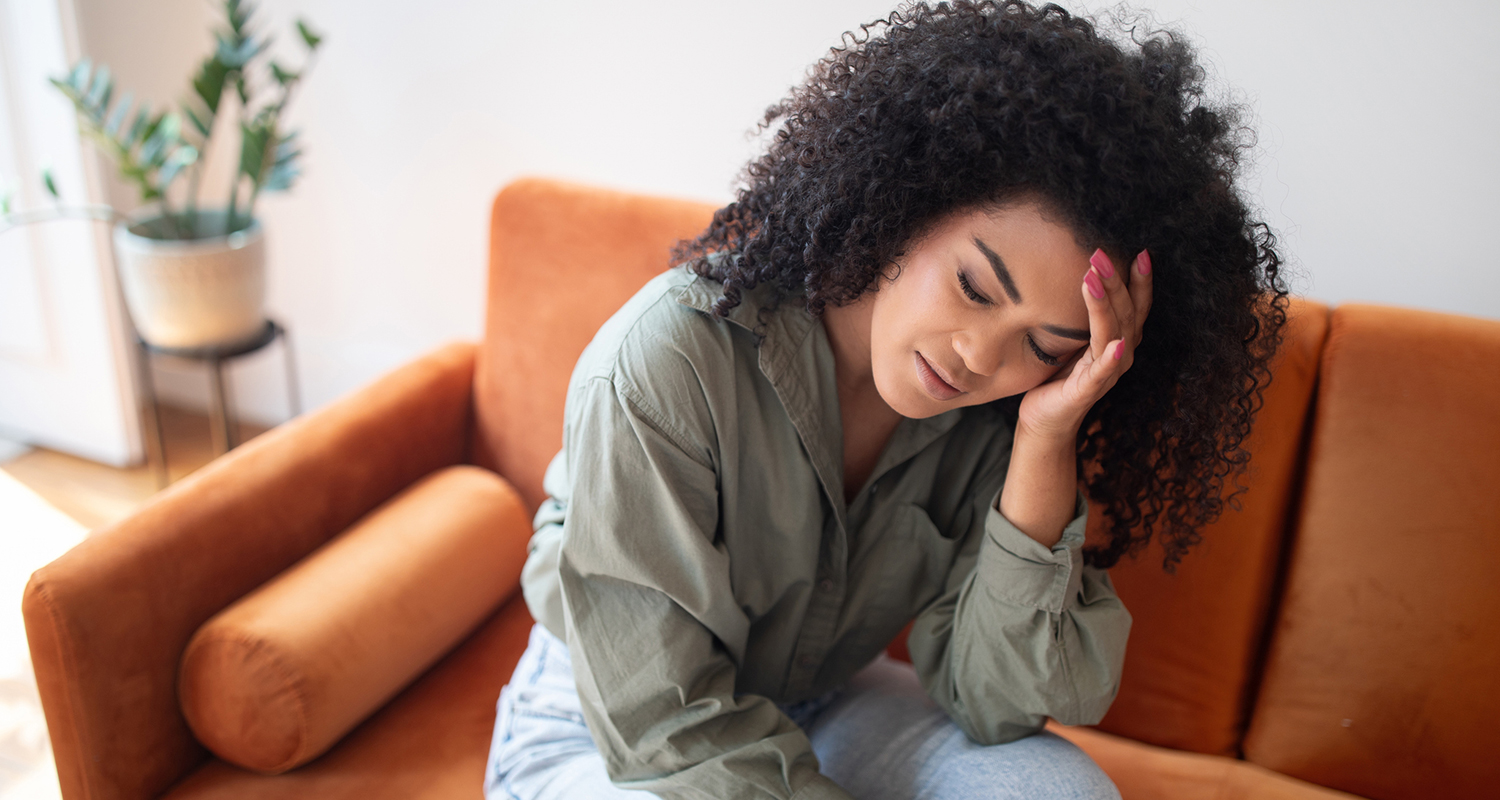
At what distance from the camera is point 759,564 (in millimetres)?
1073

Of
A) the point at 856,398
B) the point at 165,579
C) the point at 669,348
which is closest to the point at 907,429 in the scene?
the point at 856,398

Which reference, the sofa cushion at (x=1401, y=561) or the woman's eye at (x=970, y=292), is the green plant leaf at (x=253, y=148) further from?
the sofa cushion at (x=1401, y=561)

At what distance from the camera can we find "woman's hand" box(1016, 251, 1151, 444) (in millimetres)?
812

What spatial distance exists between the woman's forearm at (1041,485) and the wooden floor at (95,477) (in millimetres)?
1924

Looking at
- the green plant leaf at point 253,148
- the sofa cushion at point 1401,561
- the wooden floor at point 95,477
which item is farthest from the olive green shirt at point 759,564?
the wooden floor at point 95,477

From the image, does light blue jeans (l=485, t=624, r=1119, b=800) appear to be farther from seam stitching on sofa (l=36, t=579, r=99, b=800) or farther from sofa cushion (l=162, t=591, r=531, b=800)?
seam stitching on sofa (l=36, t=579, r=99, b=800)

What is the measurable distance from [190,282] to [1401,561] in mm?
1916

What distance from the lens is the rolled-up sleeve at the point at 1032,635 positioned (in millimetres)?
1021

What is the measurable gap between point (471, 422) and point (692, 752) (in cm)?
80

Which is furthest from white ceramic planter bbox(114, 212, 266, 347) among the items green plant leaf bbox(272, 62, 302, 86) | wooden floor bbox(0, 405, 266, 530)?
wooden floor bbox(0, 405, 266, 530)

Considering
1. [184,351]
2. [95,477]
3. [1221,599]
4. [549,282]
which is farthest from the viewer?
[95,477]

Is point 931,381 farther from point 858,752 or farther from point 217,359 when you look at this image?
point 217,359

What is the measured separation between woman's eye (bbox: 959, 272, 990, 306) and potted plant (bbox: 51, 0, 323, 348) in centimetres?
131

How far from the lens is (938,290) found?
0.85m
